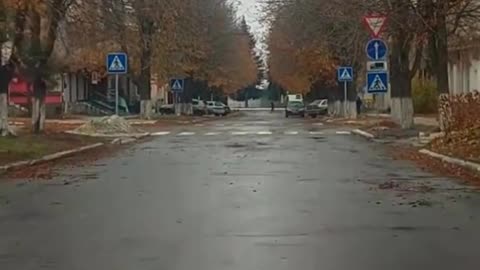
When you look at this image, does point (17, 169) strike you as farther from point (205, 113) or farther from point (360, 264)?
point (205, 113)

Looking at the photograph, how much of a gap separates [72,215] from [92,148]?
16.7 m

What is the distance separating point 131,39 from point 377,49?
13.8 meters

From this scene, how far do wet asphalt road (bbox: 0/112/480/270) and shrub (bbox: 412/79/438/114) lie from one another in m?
42.5

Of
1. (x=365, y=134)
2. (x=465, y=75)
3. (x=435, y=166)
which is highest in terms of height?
(x=465, y=75)

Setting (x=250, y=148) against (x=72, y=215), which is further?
(x=250, y=148)

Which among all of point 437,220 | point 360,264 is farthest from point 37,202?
point 360,264

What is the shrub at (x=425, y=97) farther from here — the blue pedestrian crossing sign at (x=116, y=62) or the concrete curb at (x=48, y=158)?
the concrete curb at (x=48, y=158)

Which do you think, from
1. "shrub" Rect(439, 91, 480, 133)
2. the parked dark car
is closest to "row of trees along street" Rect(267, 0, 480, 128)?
"shrub" Rect(439, 91, 480, 133)

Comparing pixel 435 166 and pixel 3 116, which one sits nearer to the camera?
pixel 435 166

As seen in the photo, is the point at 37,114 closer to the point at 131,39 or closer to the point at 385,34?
the point at 131,39

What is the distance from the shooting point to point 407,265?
8.83 m

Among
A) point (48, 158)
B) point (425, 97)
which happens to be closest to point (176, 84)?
point (425, 97)

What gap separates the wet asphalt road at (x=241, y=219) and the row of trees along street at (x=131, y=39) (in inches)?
286

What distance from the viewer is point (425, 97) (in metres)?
63.4
